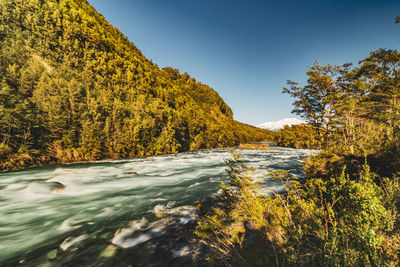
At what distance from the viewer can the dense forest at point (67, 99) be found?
9305 millimetres

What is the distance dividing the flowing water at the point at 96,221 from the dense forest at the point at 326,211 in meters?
0.71

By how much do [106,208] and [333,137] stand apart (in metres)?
8.74

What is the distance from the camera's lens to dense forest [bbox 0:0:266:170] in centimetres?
930

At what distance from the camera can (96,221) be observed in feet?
12.5

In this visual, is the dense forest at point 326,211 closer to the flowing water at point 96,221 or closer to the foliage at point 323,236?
the foliage at point 323,236

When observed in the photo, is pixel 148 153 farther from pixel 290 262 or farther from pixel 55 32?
pixel 55 32

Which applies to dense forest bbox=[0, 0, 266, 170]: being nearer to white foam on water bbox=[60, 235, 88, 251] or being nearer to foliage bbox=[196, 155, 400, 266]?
white foam on water bbox=[60, 235, 88, 251]

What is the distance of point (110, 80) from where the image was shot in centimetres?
2206

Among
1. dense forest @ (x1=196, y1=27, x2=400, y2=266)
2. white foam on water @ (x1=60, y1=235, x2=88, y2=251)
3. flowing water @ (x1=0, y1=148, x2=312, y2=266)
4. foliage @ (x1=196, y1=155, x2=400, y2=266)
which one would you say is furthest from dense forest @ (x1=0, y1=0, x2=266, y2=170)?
foliage @ (x1=196, y1=155, x2=400, y2=266)

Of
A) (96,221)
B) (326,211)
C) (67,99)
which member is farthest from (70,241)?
(67,99)

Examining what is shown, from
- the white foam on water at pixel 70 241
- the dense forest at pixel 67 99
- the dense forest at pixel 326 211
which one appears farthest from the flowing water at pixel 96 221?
the dense forest at pixel 67 99

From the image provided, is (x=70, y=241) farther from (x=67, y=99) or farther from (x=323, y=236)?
(x=67, y=99)

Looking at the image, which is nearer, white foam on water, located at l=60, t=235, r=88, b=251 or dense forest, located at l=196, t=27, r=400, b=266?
dense forest, located at l=196, t=27, r=400, b=266

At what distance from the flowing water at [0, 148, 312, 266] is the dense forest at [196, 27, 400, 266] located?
0.71 meters
